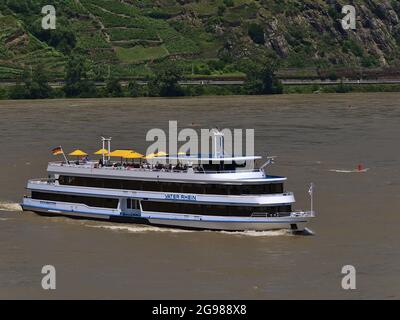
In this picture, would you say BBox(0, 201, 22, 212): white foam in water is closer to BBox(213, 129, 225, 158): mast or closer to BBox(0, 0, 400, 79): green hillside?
BBox(213, 129, 225, 158): mast

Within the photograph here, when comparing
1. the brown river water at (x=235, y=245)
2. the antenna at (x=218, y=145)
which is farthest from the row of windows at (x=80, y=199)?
the antenna at (x=218, y=145)

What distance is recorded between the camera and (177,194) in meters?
45.7

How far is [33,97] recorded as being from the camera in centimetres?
13912

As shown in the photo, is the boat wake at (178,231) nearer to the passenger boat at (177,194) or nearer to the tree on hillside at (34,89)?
the passenger boat at (177,194)

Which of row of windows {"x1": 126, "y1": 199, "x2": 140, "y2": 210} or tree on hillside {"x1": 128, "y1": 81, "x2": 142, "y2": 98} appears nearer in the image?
row of windows {"x1": 126, "y1": 199, "x2": 140, "y2": 210}

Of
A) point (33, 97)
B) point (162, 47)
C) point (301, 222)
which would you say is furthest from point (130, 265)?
point (162, 47)

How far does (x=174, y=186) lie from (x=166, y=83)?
9557 centimetres

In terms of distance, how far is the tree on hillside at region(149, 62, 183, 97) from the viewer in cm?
14012

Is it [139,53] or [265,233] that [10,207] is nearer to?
[265,233]

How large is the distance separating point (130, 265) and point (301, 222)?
747cm

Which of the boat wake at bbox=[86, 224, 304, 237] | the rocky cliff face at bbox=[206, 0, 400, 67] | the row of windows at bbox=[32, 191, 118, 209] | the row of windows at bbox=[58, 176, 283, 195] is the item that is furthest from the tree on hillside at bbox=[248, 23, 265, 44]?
the boat wake at bbox=[86, 224, 304, 237]

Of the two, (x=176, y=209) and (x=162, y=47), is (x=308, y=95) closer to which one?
(x=162, y=47)

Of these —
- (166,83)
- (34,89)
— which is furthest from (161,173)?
(166,83)
